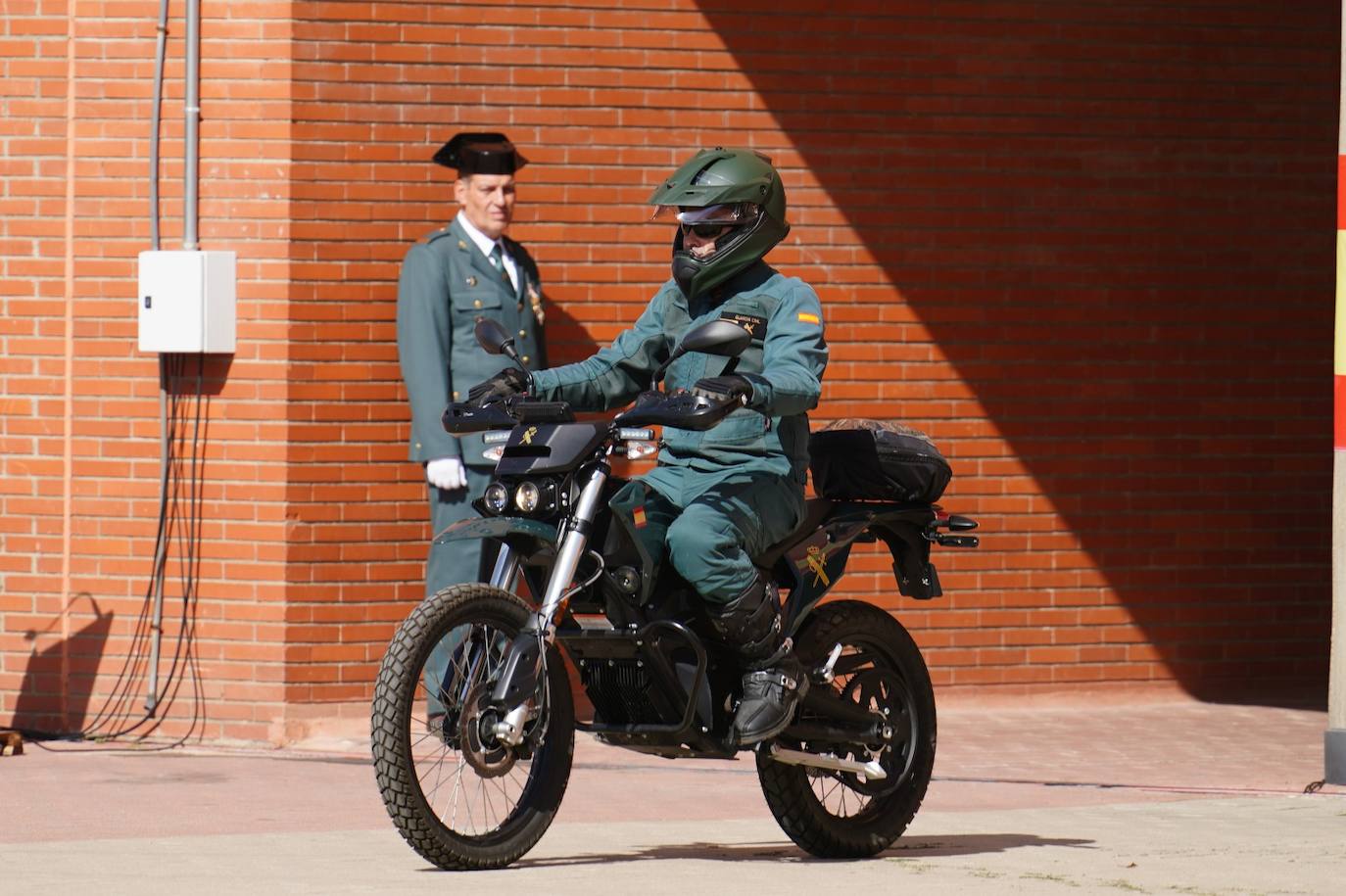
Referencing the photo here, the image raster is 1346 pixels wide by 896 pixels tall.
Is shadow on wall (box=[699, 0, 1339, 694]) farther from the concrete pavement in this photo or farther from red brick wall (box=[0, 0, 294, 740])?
red brick wall (box=[0, 0, 294, 740])

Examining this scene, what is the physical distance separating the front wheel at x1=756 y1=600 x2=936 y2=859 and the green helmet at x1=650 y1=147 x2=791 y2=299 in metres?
1.02

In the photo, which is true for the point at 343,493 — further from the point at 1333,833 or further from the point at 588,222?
the point at 1333,833

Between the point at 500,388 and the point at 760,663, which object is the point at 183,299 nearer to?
the point at 500,388

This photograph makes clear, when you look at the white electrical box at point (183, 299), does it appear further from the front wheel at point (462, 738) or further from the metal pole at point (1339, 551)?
the metal pole at point (1339, 551)

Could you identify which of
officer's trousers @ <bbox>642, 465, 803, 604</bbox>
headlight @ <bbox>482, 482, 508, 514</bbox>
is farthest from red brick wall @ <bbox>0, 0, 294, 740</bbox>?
headlight @ <bbox>482, 482, 508, 514</bbox>

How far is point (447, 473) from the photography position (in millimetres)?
9156

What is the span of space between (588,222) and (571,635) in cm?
386

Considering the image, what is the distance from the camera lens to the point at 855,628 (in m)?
6.85

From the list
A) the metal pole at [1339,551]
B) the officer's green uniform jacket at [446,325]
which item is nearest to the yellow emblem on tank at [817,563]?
the metal pole at [1339,551]

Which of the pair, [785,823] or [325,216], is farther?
[325,216]

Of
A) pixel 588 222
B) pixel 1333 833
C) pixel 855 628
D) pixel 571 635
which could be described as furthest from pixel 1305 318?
pixel 571 635

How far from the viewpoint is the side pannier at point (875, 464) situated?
22.7 ft

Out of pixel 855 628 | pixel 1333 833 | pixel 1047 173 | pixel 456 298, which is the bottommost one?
pixel 1333 833

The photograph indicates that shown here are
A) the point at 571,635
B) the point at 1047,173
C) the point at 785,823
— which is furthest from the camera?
the point at 1047,173
